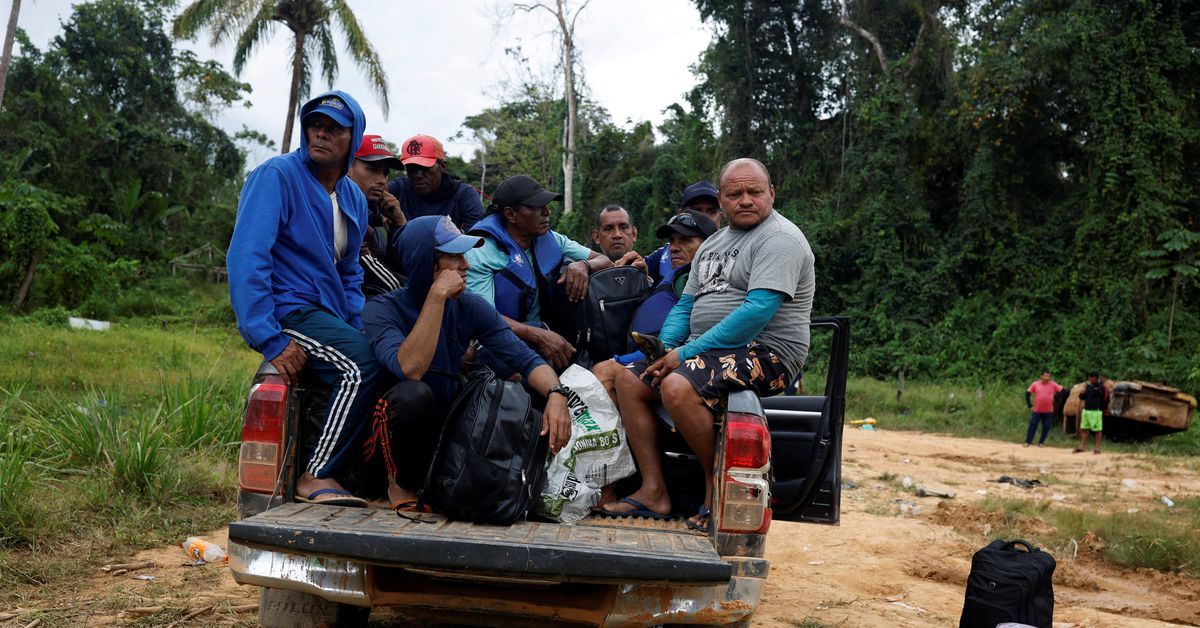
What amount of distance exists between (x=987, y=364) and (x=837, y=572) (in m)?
18.4

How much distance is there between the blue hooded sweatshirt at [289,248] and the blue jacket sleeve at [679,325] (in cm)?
132

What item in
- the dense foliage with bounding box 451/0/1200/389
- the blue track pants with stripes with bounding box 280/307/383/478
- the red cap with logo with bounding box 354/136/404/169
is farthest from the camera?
the dense foliage with bounding box 451/0/1200/389

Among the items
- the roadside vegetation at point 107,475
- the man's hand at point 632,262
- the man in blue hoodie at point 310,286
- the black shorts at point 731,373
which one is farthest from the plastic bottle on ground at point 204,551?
the black shorts at point 731,373

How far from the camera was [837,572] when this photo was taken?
5.70m

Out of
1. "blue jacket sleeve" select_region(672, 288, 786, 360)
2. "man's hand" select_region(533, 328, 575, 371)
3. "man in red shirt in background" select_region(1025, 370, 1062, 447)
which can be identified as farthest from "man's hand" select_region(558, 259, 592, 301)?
"man in red shirt in background" select_region(1025, 370, 1062, 447)

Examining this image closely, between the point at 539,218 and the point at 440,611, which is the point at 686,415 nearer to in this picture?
the point at 440,611

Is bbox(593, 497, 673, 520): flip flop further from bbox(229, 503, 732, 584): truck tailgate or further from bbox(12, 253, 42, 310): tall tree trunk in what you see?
bbox(12, 253, 42, 310): tall tree trunk

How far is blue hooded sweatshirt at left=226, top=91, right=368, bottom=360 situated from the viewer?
323 cm

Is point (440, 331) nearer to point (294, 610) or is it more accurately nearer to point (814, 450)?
point (294, 610)

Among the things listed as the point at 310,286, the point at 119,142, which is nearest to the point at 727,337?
the point at 310,286

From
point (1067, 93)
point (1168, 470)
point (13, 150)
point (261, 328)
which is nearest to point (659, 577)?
point (261, 328)

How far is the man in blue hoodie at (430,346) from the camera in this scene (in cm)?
333

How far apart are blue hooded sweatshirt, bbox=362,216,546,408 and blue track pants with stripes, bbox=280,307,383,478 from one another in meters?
0.10

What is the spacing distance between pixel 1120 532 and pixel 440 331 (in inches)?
232
